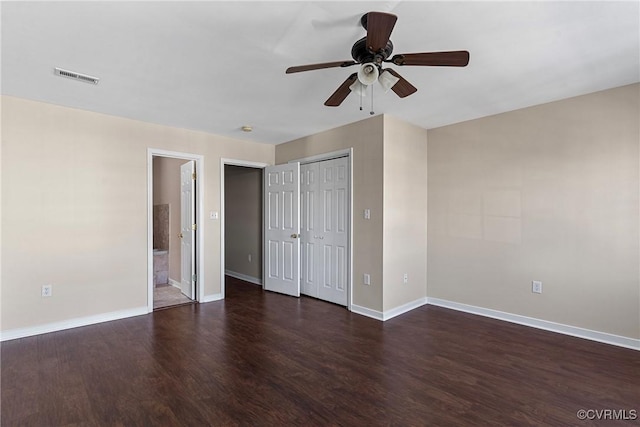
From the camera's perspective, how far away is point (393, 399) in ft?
7.22

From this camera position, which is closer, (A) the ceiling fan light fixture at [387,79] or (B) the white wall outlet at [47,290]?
(A) the ceiling fan light fixture at [387,79]

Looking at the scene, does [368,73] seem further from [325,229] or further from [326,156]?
[325,229]

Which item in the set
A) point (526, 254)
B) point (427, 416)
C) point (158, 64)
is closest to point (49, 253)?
point (158, 64)

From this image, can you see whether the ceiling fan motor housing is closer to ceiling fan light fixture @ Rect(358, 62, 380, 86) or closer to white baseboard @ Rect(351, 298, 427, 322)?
ceiling fan light fixture @ Rect(358, 62, 380, 86)

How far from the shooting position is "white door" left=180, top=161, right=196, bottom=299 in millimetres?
4660

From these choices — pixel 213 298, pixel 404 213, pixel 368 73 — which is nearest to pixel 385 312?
pixel 404 213

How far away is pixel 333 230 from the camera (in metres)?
4.52

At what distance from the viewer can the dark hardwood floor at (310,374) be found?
2.04 metres

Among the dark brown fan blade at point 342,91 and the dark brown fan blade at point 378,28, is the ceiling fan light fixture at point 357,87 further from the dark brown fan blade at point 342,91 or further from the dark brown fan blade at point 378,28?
the dark brown fan blade at point 378,28

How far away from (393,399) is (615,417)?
139cm

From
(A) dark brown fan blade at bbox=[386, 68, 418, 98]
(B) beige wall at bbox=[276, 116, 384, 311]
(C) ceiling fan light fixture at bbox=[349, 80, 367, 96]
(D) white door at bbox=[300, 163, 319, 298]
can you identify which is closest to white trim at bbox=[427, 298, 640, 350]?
(B) beige wall at bbox=[276, 116, 384, 311]

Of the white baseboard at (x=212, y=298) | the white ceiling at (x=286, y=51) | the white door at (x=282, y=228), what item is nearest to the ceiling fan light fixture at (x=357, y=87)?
the white ceiling at (x=286, y=51)

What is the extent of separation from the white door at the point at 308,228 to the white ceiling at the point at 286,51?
136cm

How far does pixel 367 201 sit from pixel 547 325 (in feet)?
7.97
